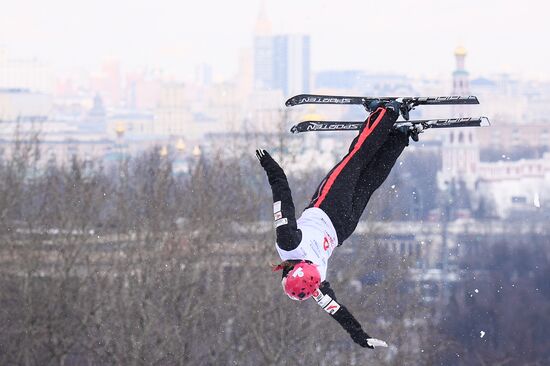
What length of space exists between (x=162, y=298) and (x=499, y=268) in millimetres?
18483

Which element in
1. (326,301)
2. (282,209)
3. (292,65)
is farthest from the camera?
(292,65)

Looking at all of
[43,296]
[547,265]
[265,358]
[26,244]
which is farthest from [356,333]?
[547,265]

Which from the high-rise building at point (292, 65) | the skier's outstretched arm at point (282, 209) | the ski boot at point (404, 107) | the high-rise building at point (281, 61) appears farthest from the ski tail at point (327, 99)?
the high-rise building at point (292, 65)

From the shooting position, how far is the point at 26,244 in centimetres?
2394

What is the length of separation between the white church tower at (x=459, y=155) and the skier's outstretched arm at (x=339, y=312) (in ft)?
160

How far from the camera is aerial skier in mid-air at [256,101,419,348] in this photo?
20.8 feet

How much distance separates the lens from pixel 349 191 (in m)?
6.67

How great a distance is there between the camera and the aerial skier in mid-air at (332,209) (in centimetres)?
634

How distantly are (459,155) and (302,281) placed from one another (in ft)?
180

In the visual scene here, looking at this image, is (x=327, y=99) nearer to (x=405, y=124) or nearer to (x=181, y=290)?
(x=405, y=124)

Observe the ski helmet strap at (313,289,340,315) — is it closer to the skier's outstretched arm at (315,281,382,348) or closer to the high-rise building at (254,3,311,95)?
the skier's outstretched arm at (315,281,382,348)

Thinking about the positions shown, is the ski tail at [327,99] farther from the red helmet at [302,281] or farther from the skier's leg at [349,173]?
the red helmet at [302,281]

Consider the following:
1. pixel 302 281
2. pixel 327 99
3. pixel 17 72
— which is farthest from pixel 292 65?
pixel 302 281

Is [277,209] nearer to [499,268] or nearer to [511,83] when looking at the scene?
[499,268]
